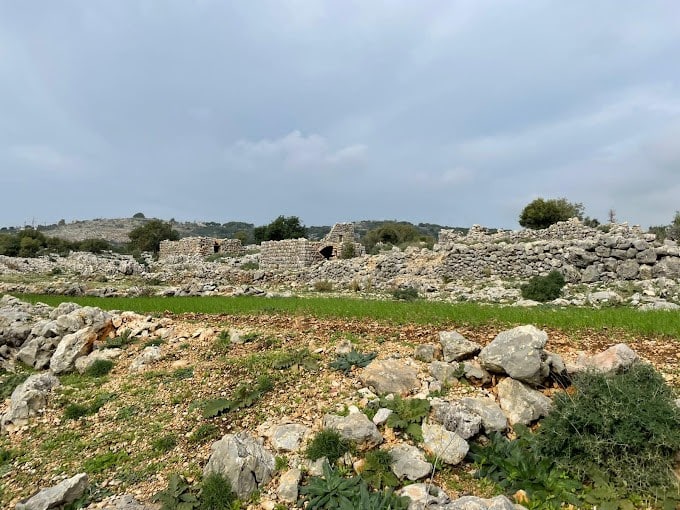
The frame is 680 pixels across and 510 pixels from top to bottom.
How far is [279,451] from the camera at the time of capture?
20.2 feet

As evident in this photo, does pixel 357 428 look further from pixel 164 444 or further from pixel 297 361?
pixel 164 444

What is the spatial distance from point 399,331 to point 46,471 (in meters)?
6.67

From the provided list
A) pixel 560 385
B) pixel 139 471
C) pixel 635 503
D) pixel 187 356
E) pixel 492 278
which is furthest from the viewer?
pixel 492 278

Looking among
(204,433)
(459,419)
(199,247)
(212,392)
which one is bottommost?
(204,433)

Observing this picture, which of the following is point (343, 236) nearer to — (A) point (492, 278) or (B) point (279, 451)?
(A) point (492, 278)

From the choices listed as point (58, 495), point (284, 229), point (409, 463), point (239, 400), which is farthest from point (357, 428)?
point (284, 229)

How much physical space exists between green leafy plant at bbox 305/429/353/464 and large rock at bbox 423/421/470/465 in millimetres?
1041

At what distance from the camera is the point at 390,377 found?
7188mm

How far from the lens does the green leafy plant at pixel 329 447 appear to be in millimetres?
5789

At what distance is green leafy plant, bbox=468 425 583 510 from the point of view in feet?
16.9

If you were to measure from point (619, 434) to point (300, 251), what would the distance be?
3177cm

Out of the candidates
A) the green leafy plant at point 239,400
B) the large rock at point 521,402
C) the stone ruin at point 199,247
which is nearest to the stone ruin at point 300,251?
the stone ruin at point 199,247

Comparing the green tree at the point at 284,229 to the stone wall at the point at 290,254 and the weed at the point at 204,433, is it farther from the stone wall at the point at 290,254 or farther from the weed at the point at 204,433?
the weed at the point at 204,433

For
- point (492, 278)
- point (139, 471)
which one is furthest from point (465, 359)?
point (492, 278)
